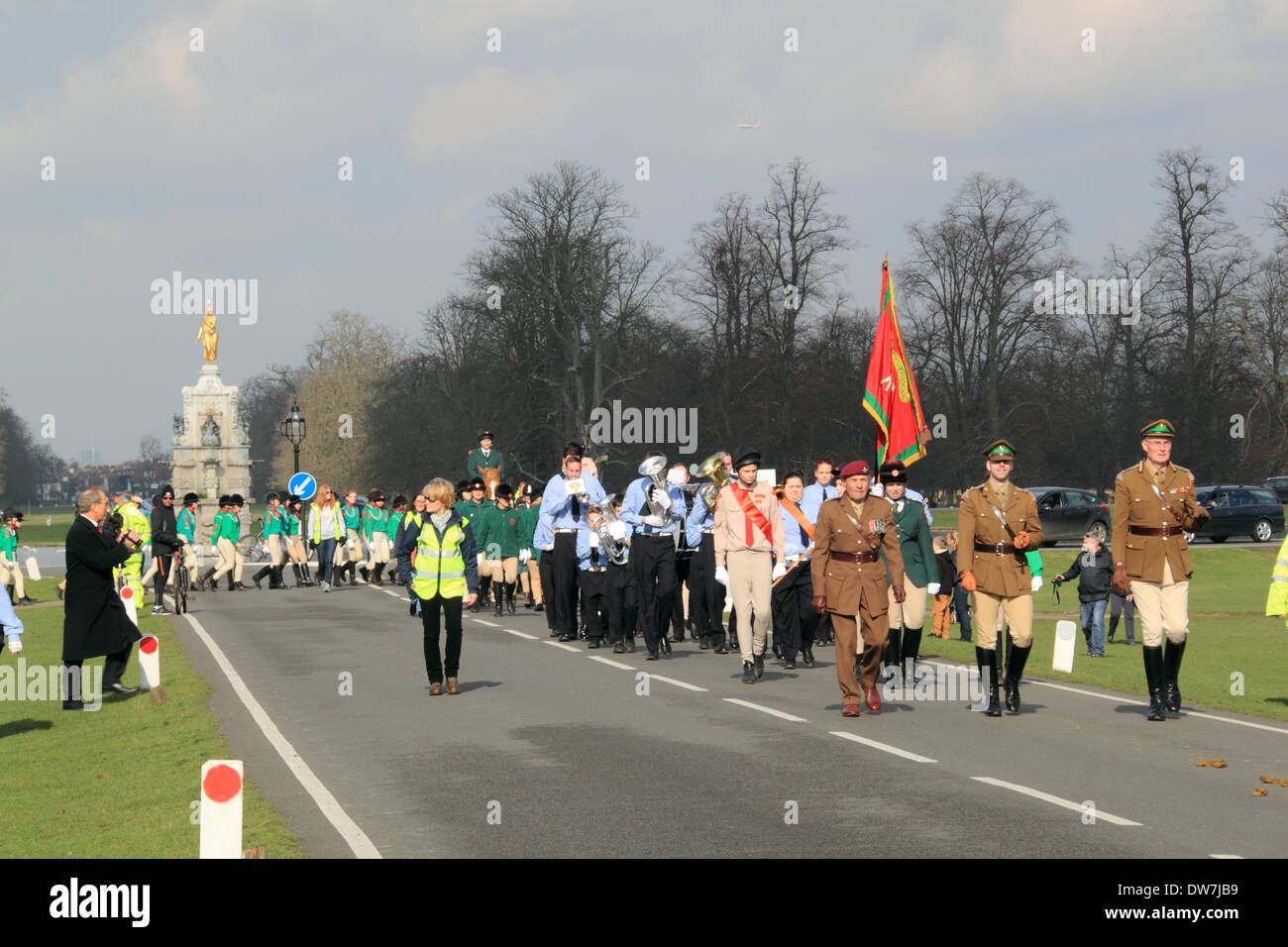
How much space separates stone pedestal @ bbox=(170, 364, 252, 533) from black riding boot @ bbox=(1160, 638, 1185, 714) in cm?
8640

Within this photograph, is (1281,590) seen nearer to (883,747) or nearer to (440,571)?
(883,747)

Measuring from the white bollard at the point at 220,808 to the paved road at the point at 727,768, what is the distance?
4.60 feet

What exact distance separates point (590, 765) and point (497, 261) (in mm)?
52724

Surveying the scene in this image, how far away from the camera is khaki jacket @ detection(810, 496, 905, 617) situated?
13.1m

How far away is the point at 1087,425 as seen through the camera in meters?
70.9

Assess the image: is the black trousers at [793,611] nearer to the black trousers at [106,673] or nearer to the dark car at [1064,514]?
the black trousers at [106,673]

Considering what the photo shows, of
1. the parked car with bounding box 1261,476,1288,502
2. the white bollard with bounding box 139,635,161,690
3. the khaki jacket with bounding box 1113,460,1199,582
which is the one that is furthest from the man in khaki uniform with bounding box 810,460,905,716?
the parked car with bounding box 1261,476,1288,502

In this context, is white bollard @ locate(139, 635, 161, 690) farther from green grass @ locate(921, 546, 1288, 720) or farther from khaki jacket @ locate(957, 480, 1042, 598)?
green grass @ locate(921, 546, 1288, 720)

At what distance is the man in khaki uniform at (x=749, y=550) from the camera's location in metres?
15.5

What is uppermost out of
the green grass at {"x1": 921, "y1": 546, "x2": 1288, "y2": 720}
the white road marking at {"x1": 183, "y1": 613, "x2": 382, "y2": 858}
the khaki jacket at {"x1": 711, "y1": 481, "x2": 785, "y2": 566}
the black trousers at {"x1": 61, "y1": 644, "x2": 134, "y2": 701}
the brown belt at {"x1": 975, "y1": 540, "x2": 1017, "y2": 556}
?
the khaki jacket at {"x1": 711, "y1": 481, "x2": 785, "y2": 566}

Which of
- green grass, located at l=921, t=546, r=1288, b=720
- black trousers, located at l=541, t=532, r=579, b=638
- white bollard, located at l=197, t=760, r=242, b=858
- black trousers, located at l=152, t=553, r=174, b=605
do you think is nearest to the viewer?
white bollard, located at l=197, t=760, r=242, b=858
